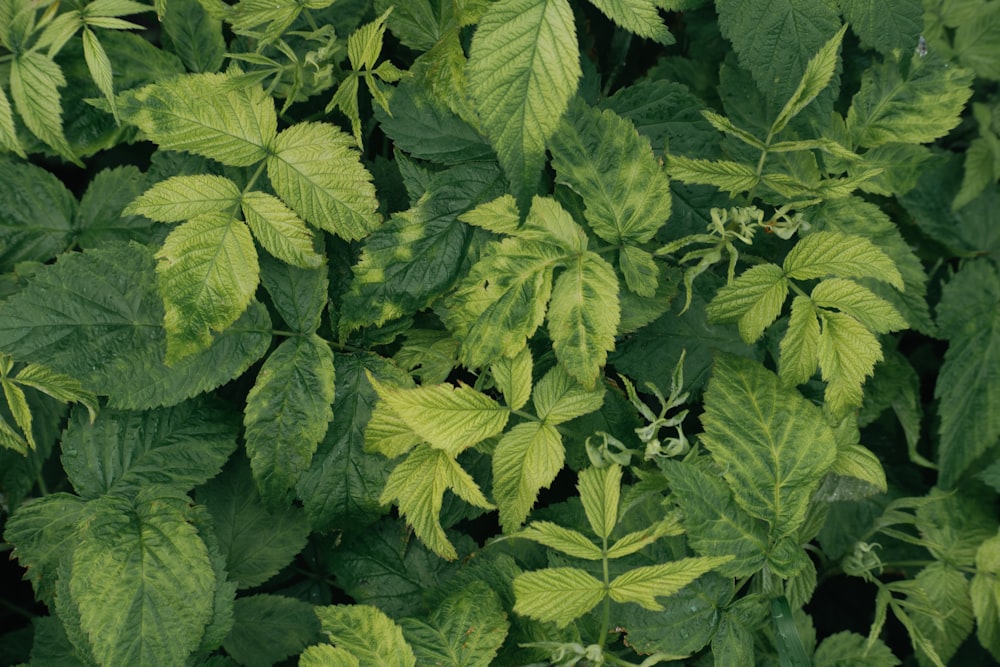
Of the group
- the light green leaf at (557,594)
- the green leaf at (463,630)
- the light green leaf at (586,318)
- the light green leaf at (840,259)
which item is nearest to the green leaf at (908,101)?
the light green leaf at (840,259)

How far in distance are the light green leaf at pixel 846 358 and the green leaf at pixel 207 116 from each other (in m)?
1.08

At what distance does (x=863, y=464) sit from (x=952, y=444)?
18.2 inches

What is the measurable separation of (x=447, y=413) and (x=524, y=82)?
1.86 ft

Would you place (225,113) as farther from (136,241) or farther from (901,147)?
(901,147)

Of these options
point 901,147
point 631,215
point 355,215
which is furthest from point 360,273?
point 901,147

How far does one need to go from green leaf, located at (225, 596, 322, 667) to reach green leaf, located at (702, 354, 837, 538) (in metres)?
0.89

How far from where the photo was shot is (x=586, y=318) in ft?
4.56

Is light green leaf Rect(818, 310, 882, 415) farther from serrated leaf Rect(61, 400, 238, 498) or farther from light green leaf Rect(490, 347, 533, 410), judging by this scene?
serrated leaf Rect(61, 400, 238, 498)

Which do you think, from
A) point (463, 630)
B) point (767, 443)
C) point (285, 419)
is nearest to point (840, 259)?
point (767, 443)

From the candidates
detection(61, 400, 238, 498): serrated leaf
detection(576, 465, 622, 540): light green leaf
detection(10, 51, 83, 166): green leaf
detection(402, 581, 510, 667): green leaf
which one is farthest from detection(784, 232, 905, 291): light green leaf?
detection(10, 51, 83, 166): green leaf

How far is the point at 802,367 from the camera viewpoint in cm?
143

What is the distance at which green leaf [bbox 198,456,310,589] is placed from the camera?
1663 mm

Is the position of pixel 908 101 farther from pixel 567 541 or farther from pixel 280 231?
pixel 280 231

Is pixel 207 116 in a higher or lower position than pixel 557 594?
higher
